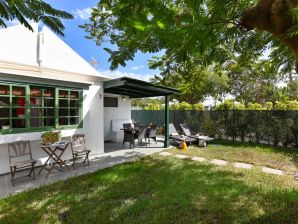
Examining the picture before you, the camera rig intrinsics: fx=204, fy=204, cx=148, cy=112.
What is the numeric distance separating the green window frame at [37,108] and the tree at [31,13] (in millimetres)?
5179

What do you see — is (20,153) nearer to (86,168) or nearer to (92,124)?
(86,168)

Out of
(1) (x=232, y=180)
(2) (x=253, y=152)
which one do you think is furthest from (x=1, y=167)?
(2) (x=253, y=152)

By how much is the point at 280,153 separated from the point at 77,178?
28.4ft

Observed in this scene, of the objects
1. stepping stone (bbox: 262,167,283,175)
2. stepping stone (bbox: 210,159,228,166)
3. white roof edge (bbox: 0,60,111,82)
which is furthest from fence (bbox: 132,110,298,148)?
white roof edge (bbox: 0,60,111,82)

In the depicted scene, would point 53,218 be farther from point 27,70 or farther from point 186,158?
point 186,158

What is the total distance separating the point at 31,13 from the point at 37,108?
600cm

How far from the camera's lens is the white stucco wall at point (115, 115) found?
13.1m

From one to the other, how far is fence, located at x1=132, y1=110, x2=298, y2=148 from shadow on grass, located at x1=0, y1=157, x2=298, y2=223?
6226mm

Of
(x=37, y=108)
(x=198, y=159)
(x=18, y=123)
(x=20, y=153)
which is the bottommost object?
(x=198, y=159)

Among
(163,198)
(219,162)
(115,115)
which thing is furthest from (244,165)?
(115,115)

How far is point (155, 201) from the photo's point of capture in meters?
4.53

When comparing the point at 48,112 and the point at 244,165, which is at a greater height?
the point at 48,112

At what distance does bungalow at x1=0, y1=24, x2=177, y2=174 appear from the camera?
21.3ft

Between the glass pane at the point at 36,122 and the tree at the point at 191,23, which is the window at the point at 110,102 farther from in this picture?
the tree at the point at 191,23
